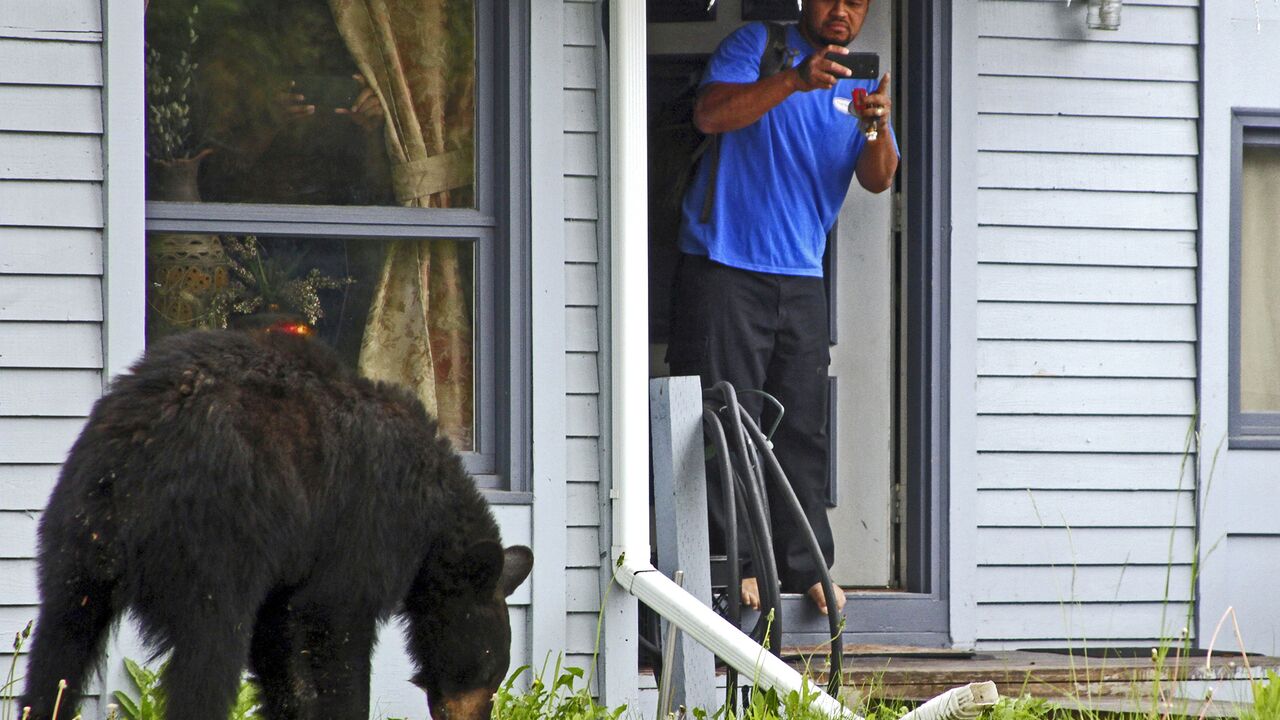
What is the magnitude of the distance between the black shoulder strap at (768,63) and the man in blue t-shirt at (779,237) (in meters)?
0.02

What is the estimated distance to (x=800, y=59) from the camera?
522 cm

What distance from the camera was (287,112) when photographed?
186 inches

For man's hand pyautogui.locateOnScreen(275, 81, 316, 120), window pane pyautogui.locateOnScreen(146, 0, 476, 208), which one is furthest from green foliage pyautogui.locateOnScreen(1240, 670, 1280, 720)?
man's hand pyautogui.locateOnScreen(275, 81, 316, 120)

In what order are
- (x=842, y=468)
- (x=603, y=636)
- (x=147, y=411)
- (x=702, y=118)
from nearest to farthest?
1. (x=147, y=411)
2. (x=603, y=636)
3. (x=702, y=118)
4. (x=842, y=468)

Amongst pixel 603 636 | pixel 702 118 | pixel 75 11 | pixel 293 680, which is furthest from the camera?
pixel 702 118

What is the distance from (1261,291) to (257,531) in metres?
4.34

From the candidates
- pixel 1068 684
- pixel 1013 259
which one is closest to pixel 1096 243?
pixel 1013 259

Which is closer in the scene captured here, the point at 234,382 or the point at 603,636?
the point at 234,382

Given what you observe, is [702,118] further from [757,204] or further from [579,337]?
[579,337]

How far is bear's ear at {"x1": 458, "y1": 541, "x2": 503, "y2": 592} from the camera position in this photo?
349 centimetres

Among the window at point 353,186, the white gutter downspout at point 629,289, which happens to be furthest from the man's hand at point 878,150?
the window at point 353,186

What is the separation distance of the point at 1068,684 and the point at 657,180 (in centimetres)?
250

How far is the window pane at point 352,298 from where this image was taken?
15.1 feet

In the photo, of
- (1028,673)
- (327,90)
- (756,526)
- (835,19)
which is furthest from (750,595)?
(327,90)
